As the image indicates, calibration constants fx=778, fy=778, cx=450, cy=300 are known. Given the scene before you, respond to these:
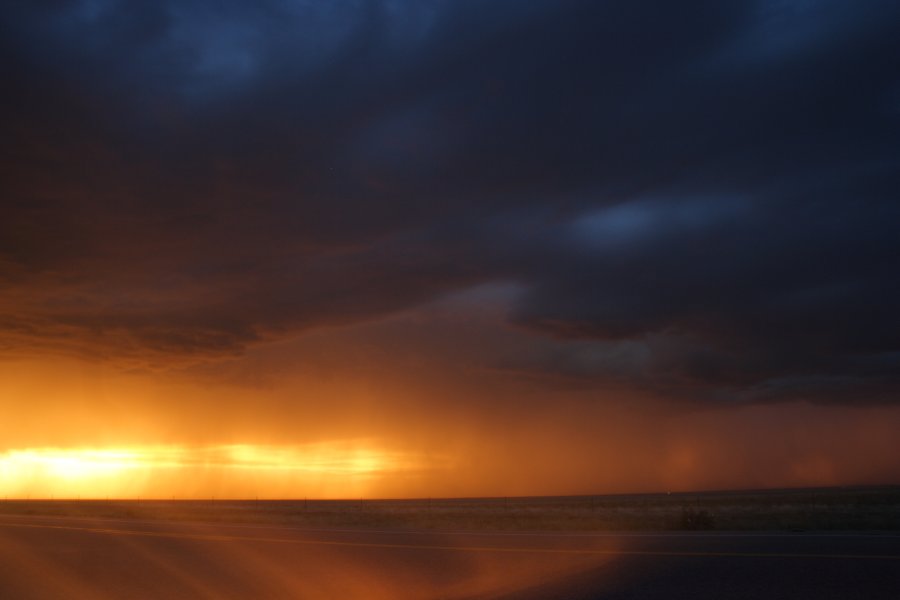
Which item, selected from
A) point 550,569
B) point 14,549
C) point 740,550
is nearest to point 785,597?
point 550,569

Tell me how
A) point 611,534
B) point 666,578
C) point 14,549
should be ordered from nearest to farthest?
point 666,578 → point 14,549 → point 611,534

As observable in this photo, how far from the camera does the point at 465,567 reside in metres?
17.5

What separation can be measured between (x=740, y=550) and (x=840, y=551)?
229cm

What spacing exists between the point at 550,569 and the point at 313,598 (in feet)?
17.9

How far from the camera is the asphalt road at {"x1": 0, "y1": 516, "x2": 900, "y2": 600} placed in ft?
45.7

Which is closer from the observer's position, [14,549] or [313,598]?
[313,598]

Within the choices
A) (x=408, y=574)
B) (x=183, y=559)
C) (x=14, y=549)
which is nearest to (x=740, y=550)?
(x=408, y=574)

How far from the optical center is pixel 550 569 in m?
16.7

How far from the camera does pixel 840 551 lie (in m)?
18.9

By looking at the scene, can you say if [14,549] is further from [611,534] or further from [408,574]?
[611,534]

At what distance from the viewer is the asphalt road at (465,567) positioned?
13922 mm

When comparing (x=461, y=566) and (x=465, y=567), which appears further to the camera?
(x=461, y=566)

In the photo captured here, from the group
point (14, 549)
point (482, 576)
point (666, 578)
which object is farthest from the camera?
point (14, 549)

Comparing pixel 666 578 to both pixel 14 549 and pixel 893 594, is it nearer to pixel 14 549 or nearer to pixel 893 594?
pixel 893 594
